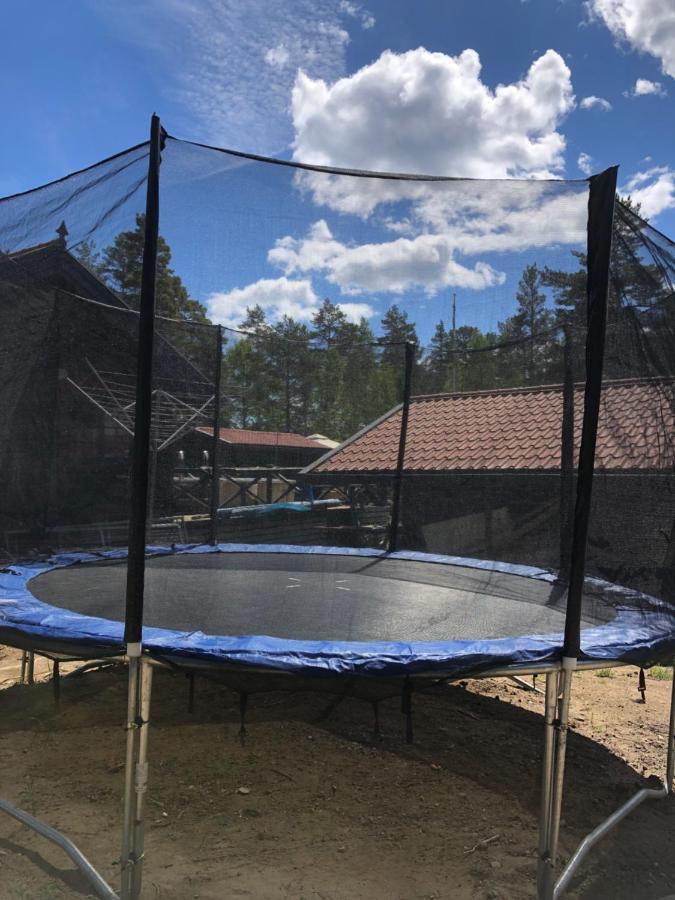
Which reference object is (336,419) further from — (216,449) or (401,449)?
(216,449)

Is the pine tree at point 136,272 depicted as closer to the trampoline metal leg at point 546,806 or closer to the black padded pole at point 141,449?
the black padded pole at point 141,449

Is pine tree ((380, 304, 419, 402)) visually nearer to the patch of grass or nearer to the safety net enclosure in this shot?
the safety net enclosure

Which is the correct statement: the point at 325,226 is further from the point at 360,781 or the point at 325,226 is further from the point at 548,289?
the point at 360,781

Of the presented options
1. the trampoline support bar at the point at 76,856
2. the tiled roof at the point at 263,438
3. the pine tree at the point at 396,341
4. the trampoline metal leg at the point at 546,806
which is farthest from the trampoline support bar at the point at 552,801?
the tiled roof at the point at 263,438

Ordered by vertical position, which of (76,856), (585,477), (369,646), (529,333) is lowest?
(76,856)

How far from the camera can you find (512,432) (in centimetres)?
229

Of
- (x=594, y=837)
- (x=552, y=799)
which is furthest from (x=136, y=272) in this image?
(x=594, y=837)

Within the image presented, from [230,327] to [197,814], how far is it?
4.69 ft

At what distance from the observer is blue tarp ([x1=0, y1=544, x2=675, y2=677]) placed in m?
1.54

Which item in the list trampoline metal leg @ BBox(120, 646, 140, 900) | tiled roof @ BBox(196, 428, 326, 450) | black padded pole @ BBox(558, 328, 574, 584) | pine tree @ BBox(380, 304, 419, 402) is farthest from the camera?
tiled roof @ BBox(196, 428, 326, 450)

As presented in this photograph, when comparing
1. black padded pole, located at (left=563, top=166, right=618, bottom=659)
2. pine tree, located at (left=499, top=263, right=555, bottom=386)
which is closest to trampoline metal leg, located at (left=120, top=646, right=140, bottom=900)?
black padded pole, located at (left=563, top=166, right=618, bottom=659)

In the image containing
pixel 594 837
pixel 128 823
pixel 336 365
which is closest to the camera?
pixel 128 823

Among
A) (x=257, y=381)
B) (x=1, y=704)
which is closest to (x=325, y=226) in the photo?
(x=257, y=381)

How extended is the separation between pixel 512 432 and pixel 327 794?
1.33 m
